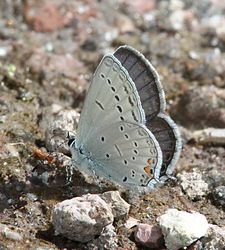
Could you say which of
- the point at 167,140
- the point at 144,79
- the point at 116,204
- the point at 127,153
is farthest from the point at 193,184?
the point at 144,79

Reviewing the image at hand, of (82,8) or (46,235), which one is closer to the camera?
(46,235)

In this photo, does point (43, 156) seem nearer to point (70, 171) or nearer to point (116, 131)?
point (70, 171)

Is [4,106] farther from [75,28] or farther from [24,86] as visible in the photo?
[75,28]

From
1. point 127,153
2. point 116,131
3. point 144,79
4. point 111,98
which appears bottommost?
point 127,153

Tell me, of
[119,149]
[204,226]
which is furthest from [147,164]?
[204,226]

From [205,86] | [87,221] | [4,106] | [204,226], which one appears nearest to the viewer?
[87,221]

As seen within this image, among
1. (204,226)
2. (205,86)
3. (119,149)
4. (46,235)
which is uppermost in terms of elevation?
(205,86)

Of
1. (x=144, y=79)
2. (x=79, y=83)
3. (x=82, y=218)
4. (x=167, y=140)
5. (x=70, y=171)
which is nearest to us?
(x=82, y=218)

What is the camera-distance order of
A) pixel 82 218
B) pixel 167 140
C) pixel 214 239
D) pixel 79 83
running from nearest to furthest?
pixel 82 218 < pixel 214 239 < pixel 167 140 < pixel 79 83
